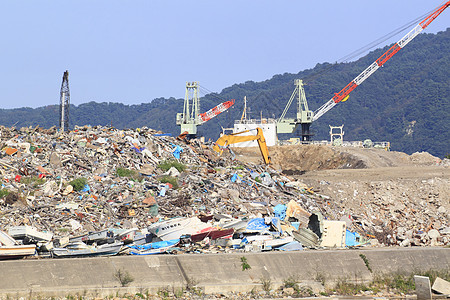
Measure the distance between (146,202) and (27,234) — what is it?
4390mm

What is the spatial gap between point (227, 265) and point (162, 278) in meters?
1.46

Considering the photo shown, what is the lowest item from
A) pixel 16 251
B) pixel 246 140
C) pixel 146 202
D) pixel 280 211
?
pixel 280 211

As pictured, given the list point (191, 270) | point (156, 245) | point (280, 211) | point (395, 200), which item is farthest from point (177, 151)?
point (191, 270)

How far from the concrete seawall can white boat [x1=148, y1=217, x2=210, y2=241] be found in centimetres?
135

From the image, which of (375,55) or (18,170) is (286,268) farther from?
(375,55)

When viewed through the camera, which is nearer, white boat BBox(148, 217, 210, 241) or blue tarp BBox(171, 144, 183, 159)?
white boat BBox(148, 217, 210, 241)

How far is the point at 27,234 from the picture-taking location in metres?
14.1

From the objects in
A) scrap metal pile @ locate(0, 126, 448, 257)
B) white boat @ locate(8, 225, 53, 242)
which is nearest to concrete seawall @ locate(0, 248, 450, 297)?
scrap metal pile @ locate(0, 126, 448, 257)

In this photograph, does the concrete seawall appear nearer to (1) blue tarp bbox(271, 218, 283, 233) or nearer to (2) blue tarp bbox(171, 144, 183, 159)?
(1) blue tarp bbox(271, 218, 283, 233)

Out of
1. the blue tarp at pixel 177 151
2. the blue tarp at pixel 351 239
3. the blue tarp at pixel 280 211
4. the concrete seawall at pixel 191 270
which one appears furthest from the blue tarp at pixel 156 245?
the blue tarp at pixel 177 151

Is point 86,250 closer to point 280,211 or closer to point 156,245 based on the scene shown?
point 156,245

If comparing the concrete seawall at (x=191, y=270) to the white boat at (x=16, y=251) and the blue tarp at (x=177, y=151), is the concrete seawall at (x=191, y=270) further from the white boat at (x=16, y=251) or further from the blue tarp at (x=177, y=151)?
the blue tarp at (x=177, y=151)

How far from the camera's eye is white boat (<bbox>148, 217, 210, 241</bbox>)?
593 inches

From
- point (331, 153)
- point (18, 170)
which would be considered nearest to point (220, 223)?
point (18, 170)
